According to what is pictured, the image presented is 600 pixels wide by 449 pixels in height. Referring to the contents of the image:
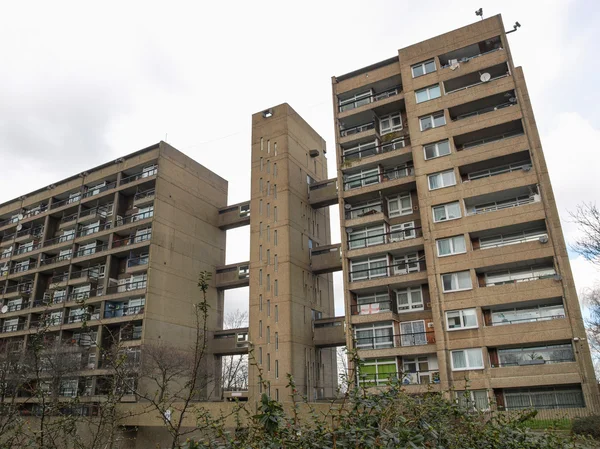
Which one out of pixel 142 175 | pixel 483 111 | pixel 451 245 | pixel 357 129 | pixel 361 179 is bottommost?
pixel 451 245

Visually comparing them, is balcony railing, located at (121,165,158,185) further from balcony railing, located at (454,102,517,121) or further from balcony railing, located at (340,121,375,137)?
balcony railing, located at (454,102,517,121)

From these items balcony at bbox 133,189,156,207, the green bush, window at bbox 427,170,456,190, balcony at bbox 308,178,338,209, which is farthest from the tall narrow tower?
the green bush

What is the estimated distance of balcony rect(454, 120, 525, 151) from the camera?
33.8 m

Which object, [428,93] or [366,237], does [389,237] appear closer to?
[366,237]

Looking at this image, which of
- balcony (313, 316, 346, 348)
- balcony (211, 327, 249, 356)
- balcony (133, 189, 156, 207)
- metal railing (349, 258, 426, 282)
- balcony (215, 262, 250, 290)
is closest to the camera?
metal railing (349, 258, 426, 282)

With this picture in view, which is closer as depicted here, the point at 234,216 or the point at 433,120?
the point at 433,120

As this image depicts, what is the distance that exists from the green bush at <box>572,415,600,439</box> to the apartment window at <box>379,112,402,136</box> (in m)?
25.2

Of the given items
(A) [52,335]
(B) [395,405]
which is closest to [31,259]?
(A) [52,335]

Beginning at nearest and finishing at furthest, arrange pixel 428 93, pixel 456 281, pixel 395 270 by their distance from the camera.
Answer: pixel 456 281 → pixel 395 270 → pixel 428 93

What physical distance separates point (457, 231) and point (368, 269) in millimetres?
6728

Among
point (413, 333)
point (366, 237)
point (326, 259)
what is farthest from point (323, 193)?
point (413, 333)

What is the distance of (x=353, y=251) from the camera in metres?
35.7

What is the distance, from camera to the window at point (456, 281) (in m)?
30.9

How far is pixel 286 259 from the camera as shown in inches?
1524
